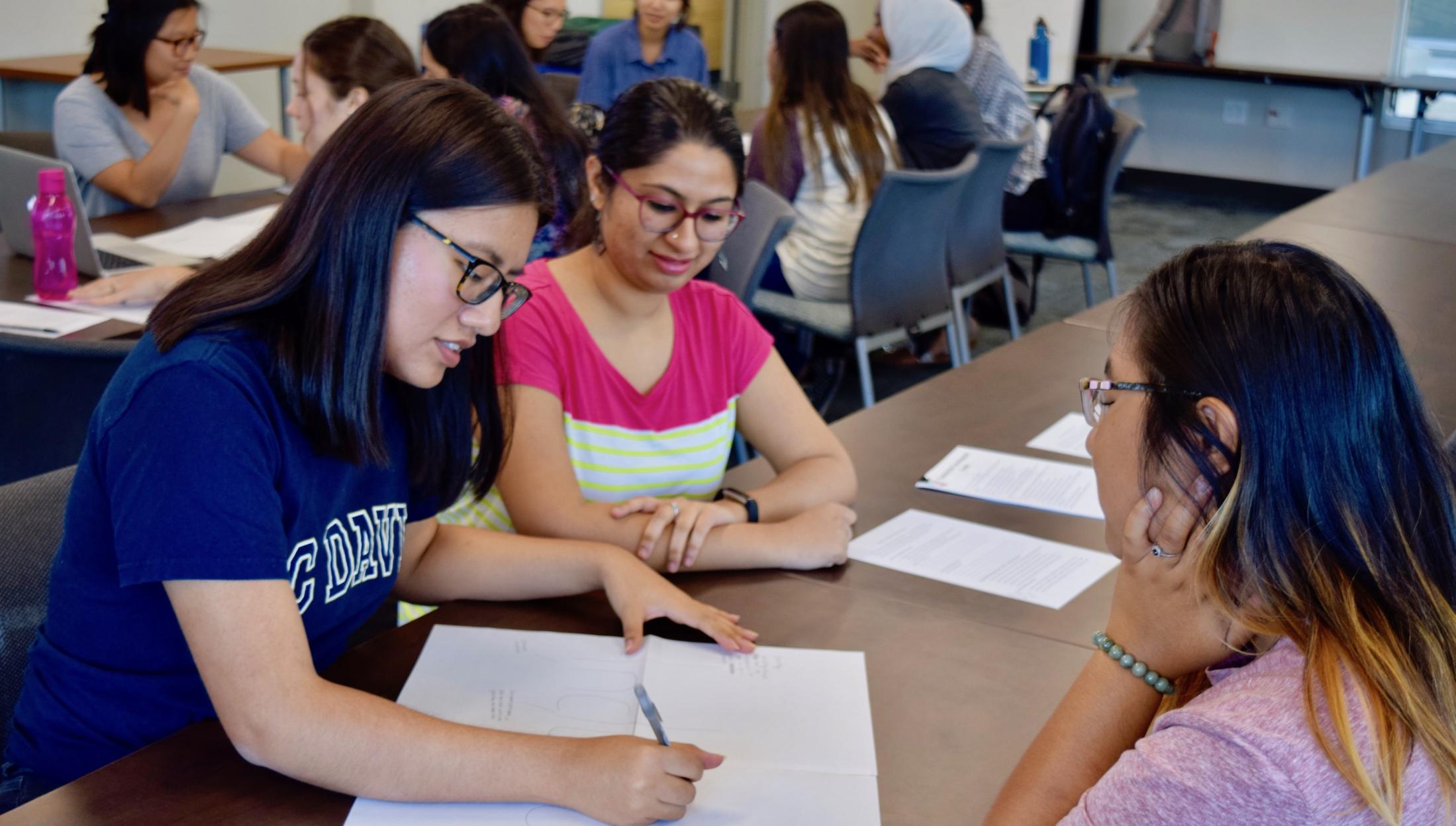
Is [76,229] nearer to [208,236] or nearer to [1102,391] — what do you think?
[208,236]

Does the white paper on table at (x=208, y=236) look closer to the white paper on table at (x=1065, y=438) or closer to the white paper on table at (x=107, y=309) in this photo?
the white paper on table at (x=107, y=309)

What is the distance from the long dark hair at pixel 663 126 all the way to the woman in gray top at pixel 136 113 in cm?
183

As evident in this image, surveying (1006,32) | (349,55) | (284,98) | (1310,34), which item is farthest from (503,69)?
(1310,34)

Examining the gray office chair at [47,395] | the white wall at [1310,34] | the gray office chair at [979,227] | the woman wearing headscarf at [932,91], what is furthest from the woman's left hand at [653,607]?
the white wall at [1310,34]

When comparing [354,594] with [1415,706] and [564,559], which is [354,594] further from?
[1415,706]

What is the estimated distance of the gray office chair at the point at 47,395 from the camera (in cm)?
185

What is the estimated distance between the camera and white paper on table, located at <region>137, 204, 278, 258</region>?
9.11ft

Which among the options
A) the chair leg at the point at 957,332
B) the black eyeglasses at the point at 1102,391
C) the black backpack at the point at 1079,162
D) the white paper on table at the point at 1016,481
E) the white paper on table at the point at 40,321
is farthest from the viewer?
the black backpack at the point at 1079,162

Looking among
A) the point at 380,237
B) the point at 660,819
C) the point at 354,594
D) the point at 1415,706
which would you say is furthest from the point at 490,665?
the point at 1415,706

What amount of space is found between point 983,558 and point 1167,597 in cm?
57

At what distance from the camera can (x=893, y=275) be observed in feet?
11.1

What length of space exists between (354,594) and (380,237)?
0.38 meters

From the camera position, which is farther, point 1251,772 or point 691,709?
point 691,709

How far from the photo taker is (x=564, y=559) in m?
1.38
